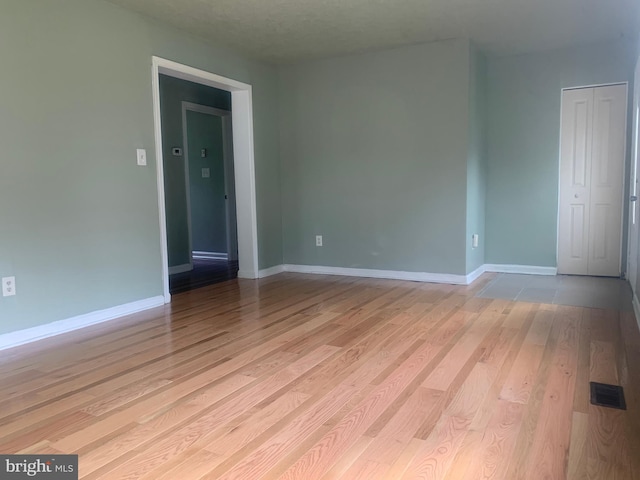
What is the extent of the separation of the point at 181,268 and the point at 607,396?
462 centimetres

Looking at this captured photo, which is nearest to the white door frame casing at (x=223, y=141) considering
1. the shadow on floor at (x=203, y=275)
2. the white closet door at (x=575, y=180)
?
the shadow on floor at (x=203, y=275)

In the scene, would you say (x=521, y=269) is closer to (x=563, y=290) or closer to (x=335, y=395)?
(x=563, y=290)

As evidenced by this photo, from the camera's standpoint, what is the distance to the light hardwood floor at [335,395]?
5.24 ft

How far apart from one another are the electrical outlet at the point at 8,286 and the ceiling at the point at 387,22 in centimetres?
202

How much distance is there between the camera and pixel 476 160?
4.73 m

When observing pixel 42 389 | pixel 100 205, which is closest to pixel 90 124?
pixel 100 205

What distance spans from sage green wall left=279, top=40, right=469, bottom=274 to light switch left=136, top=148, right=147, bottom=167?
6.32 feet

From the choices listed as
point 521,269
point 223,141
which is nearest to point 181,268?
point 223,141

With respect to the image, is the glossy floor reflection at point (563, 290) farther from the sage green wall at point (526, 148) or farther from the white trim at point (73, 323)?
the white trim at point (73, 323)

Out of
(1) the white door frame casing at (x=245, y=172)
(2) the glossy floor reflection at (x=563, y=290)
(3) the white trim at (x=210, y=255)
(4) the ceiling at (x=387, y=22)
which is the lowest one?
(2) the glossy floor reflection at (x=563, y=290)

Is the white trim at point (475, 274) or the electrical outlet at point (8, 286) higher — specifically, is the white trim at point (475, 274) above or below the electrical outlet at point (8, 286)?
below

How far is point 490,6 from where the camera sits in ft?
11.6

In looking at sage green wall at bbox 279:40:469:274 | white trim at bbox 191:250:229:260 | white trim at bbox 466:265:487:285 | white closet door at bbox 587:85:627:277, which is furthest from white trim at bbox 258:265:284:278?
white closet door at bbox 587:85:627:277

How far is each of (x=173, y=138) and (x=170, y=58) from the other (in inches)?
69.3
